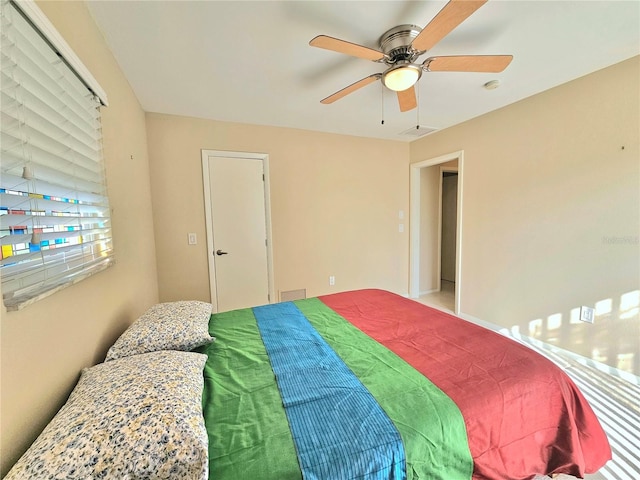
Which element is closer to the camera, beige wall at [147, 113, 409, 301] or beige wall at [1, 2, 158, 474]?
beige wall at [1, 2, 158, 474]

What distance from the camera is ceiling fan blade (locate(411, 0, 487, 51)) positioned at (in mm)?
1077

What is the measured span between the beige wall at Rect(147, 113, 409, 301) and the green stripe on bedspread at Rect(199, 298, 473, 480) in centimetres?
180

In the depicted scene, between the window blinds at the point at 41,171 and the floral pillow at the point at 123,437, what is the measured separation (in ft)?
1.13

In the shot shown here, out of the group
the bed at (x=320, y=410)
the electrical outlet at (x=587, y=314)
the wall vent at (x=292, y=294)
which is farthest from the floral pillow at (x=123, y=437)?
the electrical outlet at (x=587, y=314)

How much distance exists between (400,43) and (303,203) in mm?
1992

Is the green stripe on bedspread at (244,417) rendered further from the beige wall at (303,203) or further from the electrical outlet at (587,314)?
the electrical outlet at (587,314)

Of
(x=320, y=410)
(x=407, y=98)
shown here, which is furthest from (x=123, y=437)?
(x=407, y=98)

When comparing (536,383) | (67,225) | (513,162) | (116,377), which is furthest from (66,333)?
(513,162)

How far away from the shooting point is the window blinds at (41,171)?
2.32ft

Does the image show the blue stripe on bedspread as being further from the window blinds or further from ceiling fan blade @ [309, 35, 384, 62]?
ceiling fan blade @ [309, 35, 384, 62]

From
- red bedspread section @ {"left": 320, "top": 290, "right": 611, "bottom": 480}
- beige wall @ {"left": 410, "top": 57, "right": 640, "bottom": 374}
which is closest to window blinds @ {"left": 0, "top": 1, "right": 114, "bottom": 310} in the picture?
red bedspread section @ {"left": 320, "top": 290, "right": 611, "bottom": 480}

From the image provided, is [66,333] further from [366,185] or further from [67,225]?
[366,185]

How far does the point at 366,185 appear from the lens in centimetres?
366

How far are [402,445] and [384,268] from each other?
3145mm
